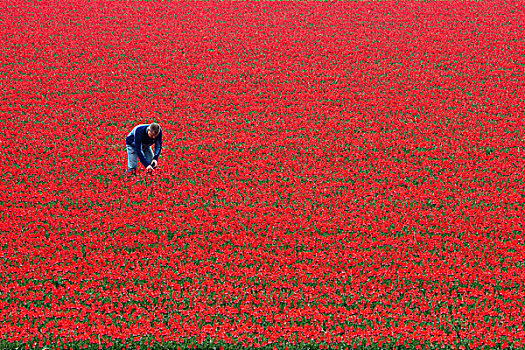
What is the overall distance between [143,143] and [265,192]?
8.31 feet

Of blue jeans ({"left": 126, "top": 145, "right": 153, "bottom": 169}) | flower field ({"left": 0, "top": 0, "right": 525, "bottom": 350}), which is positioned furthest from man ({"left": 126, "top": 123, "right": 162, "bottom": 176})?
flower field ({"left": 0, "top": 0, "right": 525, "bottom": 350})

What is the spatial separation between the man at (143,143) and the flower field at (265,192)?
46cm

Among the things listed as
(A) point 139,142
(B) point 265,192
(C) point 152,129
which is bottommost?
(B) point 265,192

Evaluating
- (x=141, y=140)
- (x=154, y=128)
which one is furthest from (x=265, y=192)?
(x=141, y=140)

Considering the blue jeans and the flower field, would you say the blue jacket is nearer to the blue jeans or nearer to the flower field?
the blue jeans

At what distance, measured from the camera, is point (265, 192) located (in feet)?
37.9

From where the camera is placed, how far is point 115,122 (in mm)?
15398

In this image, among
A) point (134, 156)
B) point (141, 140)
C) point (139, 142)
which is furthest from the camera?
point (134, 156)

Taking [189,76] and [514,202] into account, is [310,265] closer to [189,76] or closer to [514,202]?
[514,202]

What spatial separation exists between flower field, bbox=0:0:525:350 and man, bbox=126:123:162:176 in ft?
1.52

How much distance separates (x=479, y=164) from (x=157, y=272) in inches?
298

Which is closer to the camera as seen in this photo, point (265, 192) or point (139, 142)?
point (139, 142)

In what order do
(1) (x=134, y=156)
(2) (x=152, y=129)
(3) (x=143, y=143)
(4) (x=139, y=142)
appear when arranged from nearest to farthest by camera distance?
(2) (x=152, y=129), (4) (x=139, y=142), (3) (x=143, y=143), (1) (x=134, y=156)

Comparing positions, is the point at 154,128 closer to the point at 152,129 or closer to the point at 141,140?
the point at 152,129
